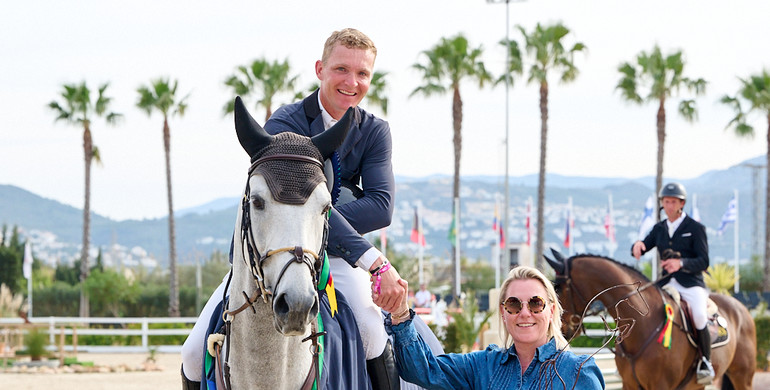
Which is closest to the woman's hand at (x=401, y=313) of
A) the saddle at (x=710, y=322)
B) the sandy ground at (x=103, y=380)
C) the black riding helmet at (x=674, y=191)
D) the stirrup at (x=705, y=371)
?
the black riding helmet at (x=674, y=191)

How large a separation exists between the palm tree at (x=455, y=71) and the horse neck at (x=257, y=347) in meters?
34.0

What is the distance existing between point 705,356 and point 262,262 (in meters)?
8.13

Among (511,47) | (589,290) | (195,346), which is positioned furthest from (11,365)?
(511,47)

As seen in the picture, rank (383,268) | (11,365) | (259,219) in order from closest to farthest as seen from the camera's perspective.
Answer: (259,219) < (383,268) < (11,365)

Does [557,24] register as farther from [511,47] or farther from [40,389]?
[40,389]

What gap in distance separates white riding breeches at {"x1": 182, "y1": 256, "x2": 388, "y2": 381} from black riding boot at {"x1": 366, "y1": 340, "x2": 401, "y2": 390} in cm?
3

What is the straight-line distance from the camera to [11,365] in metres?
20.2

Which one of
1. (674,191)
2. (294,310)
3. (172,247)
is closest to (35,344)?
(674,191)

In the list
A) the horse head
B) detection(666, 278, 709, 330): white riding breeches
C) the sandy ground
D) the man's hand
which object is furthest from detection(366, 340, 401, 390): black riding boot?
the sandy ground

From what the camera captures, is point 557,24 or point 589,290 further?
point 557,24

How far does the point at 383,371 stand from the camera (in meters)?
3.89

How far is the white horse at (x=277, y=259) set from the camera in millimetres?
2904

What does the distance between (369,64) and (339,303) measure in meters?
1.08

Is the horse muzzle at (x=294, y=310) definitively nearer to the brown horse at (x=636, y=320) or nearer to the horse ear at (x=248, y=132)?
the horse ear at (x=248, y=132)
